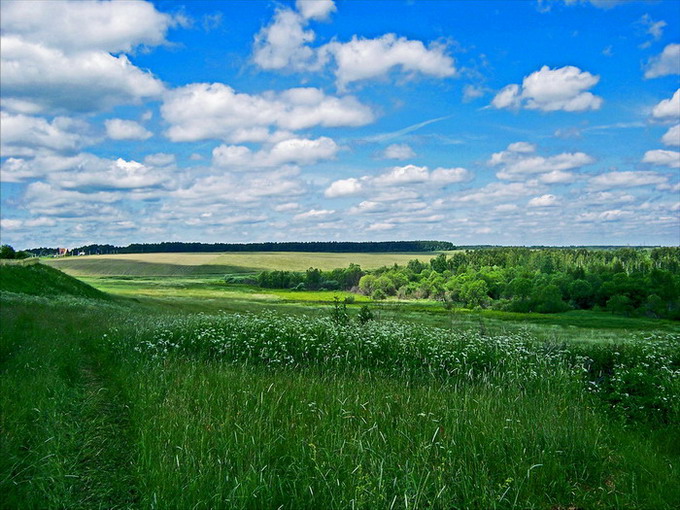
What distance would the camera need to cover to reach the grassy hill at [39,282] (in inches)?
1829

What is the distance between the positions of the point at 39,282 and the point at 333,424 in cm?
5276

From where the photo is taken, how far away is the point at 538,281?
62.1m

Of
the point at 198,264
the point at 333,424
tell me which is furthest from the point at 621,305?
the point at 198,264

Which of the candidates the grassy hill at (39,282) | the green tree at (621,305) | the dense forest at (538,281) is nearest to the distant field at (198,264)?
the dense forest at (538,281)

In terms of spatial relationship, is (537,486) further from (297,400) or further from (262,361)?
(262,361)

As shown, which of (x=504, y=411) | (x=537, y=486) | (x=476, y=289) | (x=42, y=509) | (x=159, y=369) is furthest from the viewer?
(x=476, y=289)

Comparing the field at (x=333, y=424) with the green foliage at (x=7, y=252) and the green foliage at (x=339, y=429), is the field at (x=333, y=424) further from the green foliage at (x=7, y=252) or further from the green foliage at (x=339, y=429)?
the green foliage at (x=7, y=252)

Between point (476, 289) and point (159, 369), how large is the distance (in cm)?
6195

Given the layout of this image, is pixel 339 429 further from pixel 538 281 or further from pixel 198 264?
pixel 198 264

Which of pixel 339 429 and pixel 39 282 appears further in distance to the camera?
pixel 39 282

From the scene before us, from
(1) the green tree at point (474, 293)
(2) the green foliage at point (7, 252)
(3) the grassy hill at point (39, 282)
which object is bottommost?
(1) the green tree at point (474, 293)

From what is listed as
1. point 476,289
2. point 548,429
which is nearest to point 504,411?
point 548,429

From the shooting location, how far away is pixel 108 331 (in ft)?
55.6

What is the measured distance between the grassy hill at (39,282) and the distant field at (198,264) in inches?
2819
